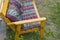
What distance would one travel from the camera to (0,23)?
3938 mm

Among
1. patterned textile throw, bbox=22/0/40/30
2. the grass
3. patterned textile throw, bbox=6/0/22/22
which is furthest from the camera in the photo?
the grass

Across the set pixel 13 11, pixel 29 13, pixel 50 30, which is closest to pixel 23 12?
pixel 29 13

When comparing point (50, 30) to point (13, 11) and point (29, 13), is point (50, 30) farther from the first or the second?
point (13, 11)

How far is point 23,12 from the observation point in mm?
4277

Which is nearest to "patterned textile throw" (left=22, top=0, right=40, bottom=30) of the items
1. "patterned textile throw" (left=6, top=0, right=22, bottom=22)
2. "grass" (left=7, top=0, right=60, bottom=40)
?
"patterned textile throw" (left=6, top=0, right=22, bottom=22)

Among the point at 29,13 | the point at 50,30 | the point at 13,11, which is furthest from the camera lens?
the point at 50,30

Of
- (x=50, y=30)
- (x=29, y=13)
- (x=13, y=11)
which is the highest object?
(x=13, y=11)

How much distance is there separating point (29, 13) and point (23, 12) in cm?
14

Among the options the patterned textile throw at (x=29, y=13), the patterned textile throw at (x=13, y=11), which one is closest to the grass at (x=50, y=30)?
the patterned textile throw at (x=29, y=13)

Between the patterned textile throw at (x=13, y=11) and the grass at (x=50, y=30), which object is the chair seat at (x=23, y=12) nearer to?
the patterned textile throw at (x=13, y=11)

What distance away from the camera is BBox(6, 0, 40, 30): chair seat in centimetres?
367

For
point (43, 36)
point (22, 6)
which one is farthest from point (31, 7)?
point (43, 36)

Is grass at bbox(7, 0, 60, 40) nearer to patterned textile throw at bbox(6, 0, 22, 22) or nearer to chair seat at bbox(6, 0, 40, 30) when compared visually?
chair seat at bbox(6, 0, 40, 30)

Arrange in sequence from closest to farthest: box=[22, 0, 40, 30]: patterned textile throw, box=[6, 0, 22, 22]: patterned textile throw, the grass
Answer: box=[6, 0, 22, 22]: patterned textile throw
box=[22, 0, 40, 30]: patterned textile throw
the grass
